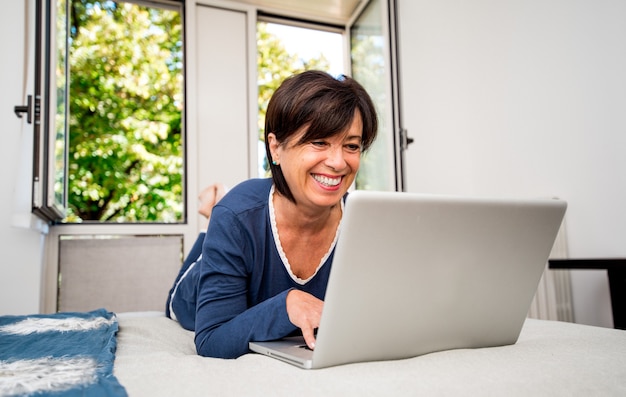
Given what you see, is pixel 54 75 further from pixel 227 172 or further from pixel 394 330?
pixel 394 330

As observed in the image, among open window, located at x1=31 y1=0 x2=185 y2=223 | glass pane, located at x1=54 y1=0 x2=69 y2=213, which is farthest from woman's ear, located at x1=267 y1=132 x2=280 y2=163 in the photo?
open window, located at x1=31 y1=0 x2=185 y2=223

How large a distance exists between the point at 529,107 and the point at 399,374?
2.12m

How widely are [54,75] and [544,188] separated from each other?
8.15ft


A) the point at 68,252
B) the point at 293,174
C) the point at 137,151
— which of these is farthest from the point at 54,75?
the point at 137,151

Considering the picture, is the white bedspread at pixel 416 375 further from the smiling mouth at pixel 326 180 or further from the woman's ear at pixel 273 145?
the woman's ear at pixel 273 145

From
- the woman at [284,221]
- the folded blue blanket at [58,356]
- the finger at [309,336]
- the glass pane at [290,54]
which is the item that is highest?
the glass pane at [290,54]

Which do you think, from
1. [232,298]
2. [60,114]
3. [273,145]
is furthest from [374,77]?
[232,298]

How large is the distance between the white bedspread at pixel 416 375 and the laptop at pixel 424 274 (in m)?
0.03

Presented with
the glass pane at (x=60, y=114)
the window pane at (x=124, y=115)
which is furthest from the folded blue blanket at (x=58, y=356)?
the window pane at (x=124, y=115)

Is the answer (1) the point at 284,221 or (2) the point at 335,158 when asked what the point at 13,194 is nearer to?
(1) the point at 284,221

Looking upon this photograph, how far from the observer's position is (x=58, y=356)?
890 mm

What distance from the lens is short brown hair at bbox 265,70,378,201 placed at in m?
1.06

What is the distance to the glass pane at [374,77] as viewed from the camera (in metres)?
3.20

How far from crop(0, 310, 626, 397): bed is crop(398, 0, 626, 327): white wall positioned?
1299 mm
